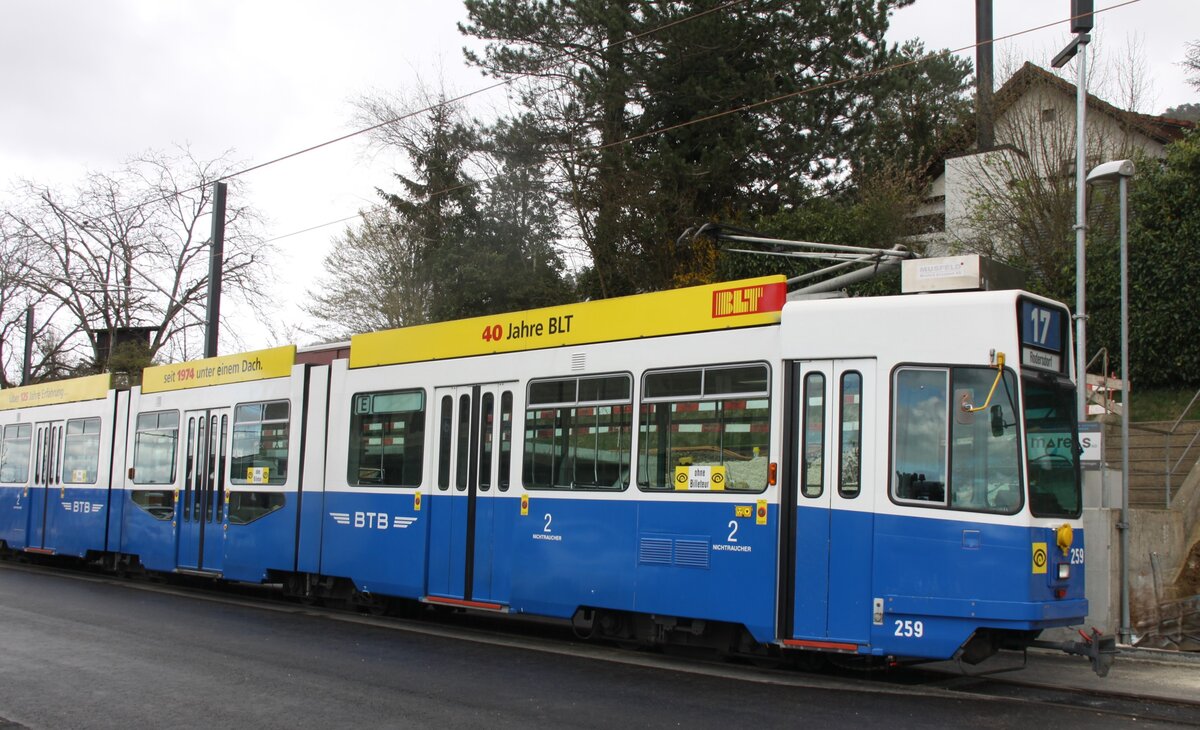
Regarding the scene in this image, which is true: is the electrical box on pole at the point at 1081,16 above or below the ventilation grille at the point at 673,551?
above

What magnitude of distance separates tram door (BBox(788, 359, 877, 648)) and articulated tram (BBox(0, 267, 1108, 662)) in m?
0.02

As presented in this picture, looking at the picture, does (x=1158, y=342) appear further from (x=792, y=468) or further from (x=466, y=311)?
(x=466, y=311)

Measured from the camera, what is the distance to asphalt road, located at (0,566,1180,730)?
7.69 meters

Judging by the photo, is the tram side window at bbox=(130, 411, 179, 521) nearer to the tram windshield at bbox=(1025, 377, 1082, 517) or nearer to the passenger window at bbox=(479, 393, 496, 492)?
the passenger window at bbox=(479, 393, 496, 492)

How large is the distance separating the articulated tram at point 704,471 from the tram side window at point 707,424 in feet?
0.07

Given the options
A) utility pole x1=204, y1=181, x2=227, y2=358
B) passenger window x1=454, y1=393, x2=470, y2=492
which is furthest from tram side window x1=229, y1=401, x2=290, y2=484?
utility pole x1=204, y1=181, x2=227, y2=358

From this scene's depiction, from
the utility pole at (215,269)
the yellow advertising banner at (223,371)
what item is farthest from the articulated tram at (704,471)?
the utility pole at (215,269)

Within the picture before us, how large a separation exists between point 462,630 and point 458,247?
814 inches

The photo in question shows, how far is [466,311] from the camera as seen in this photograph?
31.8 metres

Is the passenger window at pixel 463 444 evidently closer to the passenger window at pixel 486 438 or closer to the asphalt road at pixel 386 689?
the passenger window at pixel 486 438

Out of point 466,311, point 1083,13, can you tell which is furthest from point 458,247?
point 1083,13

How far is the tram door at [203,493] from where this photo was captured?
16109 mm

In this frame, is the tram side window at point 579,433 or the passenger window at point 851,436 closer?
the passenger window at point 851,436

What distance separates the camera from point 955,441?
845 cm
